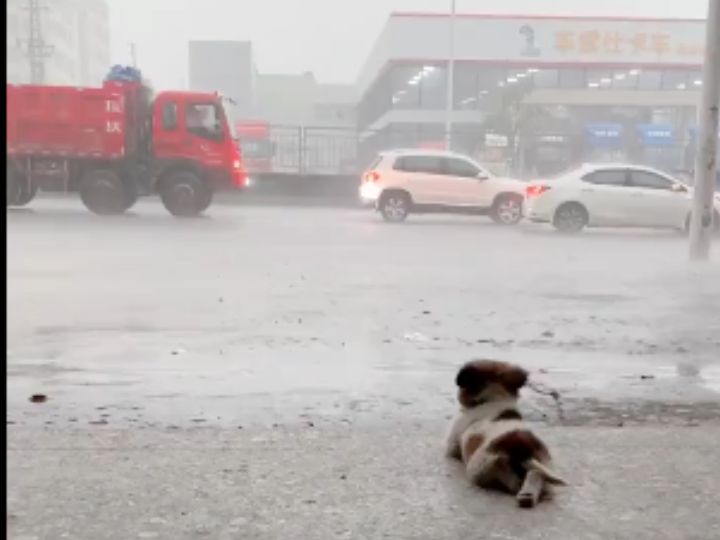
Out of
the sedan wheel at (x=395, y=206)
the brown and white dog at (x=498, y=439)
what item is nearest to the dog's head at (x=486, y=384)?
the brown and white dog at (x=498, y=439)

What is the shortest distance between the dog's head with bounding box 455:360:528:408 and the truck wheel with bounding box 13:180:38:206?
17.0 meters

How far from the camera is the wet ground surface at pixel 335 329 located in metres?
4.75

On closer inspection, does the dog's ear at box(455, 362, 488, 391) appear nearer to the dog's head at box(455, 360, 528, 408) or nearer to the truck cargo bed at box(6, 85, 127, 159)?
the dog's head at box(455, 360, 528, 408)

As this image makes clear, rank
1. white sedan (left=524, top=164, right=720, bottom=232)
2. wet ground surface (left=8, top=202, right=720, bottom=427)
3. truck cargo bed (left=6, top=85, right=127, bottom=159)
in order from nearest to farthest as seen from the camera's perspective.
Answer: wet ground surface (left=8, top=202, right=720, bottom=427)
white sedan (left=524, top=164, right=720, bottom=232)
truck cargo bed (left=6, top=85, right=127, bottom=159)

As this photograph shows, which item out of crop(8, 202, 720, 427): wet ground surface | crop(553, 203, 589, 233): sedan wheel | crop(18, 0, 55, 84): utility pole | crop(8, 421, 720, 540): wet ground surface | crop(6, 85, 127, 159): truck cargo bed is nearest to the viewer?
crop(8, 421, 720, 540): wet ground surface

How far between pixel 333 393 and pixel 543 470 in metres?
1.95

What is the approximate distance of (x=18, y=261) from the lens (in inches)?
435

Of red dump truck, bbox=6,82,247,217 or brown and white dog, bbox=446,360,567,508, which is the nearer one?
brown and white dog, bbox=446,360,567,508

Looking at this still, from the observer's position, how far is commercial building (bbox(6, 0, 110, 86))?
2411 inches

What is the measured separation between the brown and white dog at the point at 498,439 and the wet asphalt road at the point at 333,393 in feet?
0.34

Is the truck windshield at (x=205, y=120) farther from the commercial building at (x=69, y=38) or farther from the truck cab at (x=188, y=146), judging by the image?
the commercial building at (x=69, y=38)

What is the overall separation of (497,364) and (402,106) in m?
42.3

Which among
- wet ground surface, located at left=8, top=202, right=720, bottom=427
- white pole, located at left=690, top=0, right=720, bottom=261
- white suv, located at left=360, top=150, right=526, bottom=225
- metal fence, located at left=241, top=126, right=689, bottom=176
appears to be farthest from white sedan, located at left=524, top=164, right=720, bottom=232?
metal fence, located at left=241, top=126, right=689, bottom=176

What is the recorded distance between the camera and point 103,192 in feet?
60.3
